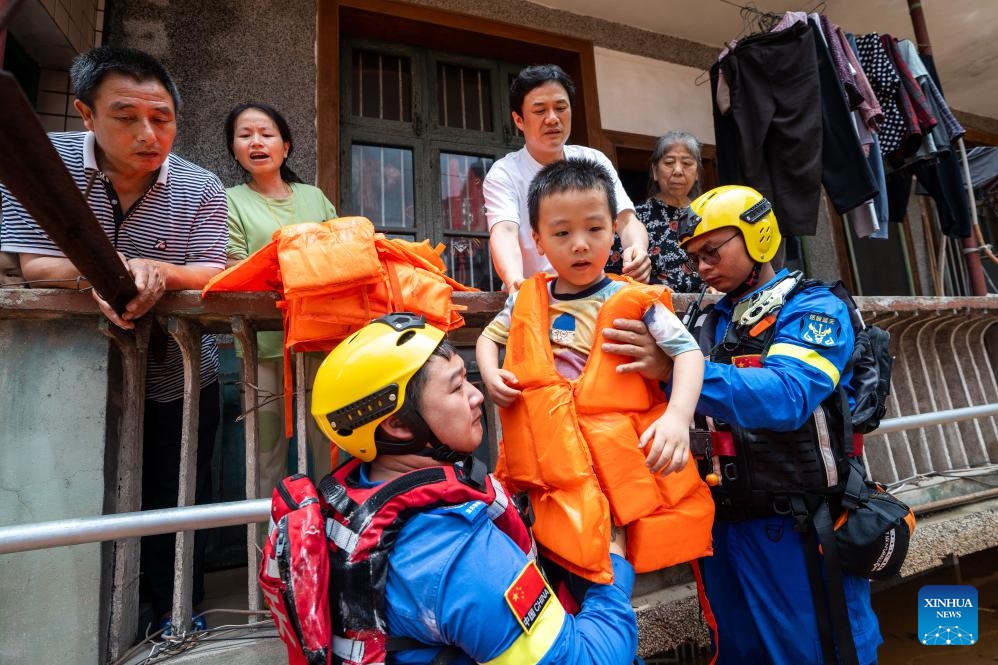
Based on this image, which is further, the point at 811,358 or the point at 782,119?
the point at 782,119

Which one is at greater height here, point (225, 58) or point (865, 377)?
point (225, 58)

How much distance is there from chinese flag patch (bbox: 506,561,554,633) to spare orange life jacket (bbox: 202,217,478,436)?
1.10 m

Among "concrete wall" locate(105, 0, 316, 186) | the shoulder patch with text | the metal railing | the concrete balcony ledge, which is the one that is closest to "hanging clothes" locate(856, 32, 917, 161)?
the metal railing

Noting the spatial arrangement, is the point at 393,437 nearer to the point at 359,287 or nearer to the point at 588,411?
the point at 588,411

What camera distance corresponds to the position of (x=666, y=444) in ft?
4.57

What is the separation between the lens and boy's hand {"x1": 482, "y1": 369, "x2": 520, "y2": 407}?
157 cm

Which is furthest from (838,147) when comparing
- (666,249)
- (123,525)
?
(123,525)

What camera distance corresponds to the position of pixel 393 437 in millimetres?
1311

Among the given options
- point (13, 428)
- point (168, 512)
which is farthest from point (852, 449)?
point (13, 428)

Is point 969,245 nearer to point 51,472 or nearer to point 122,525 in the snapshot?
point 122,525

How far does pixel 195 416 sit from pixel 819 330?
2391mm

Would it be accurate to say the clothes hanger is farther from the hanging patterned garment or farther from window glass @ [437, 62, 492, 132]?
window glass @ [437, 62, 492, 132]

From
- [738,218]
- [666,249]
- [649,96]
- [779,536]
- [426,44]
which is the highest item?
[426,44]

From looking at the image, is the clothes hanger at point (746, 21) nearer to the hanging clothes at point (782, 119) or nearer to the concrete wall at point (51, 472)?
the hanging clothes at point (782, 119)
